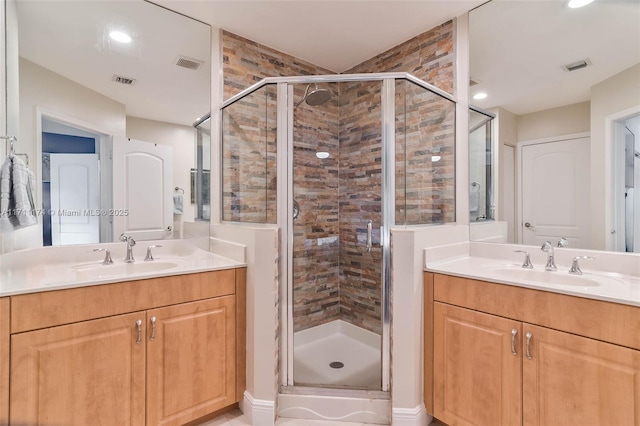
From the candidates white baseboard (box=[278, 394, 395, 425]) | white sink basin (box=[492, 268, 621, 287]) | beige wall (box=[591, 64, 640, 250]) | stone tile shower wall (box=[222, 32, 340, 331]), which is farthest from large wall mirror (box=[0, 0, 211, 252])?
beige wall (box=[591, 64, 640, 250])

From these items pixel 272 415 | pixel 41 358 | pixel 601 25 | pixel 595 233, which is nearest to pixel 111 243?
pixel 41 358

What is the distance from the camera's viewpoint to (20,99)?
164 centimetres

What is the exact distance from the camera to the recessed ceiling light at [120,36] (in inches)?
74.9

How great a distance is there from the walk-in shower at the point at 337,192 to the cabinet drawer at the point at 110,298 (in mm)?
429

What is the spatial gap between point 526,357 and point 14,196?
8.16 ft

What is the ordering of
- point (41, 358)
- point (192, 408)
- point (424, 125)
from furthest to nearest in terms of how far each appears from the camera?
point (424, 125)
point (192, 408)
point (41, 358)

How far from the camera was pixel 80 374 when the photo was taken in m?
1.34

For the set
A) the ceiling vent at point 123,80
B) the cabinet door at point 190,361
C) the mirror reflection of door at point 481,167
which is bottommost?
the cabinet door at point 190,361

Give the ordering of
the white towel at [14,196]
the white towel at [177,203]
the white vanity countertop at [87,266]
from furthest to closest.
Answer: the white towel at [177,203] < the white towel at [14,196] < the white vanity countertop at [87,266]

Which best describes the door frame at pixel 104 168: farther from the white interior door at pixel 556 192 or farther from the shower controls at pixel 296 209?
the white interior door at pixel 556 192

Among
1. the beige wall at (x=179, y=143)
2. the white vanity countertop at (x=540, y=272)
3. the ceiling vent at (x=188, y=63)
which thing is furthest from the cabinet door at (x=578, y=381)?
the ceiling vent at (x=188, y=63)

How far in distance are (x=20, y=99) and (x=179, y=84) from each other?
85cm

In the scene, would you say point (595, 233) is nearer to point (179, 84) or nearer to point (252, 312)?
point (252, 312)

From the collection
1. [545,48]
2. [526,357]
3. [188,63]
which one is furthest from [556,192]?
[188,63]
